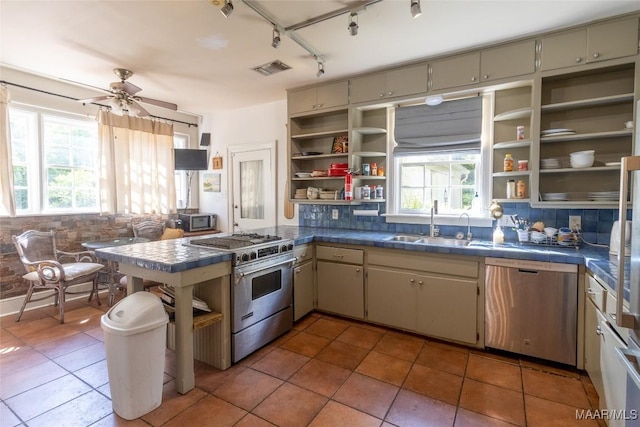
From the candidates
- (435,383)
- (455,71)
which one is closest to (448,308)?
(435,383)

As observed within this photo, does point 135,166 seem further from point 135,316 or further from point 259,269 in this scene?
point 135,316

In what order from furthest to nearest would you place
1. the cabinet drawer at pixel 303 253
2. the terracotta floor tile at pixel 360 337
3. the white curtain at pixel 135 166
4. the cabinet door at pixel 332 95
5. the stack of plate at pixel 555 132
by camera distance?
the white curtain at pixel 135 166
the cabinet door at pixel 332 95
the cabinet drawer at pixel 303 253
the terracotta floor tile at pixel 360 337
the stack of plate at pixel 555 132

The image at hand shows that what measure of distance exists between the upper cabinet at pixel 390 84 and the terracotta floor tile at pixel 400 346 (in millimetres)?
2334

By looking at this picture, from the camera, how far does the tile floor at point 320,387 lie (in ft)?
5.98

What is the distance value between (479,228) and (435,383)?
1.57m

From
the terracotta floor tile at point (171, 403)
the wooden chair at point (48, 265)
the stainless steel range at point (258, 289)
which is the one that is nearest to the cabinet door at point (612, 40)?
the stainless steel range at point (258, 289)

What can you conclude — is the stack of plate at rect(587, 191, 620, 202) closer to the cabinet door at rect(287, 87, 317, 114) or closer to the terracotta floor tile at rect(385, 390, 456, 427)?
the terracotta floor tile at rect(385, 390, 456, 427)

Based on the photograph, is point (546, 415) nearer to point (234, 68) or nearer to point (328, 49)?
point (328, 49)

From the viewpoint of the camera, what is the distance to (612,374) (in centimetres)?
151

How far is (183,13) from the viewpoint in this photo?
2230 millimetres

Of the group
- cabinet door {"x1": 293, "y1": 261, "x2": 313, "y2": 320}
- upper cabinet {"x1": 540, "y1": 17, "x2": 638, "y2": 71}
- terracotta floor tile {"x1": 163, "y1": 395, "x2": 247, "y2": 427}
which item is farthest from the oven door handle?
upper cabinet {"x1": 540, "y1": 17, "x2": 638, "y2": 71}

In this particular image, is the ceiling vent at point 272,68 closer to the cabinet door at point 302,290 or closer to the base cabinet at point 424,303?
the cabinet door at point 302,290

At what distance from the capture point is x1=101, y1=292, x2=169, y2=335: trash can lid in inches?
69.4

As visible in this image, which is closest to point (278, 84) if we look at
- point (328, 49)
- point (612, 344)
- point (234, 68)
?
point (234, 68)
